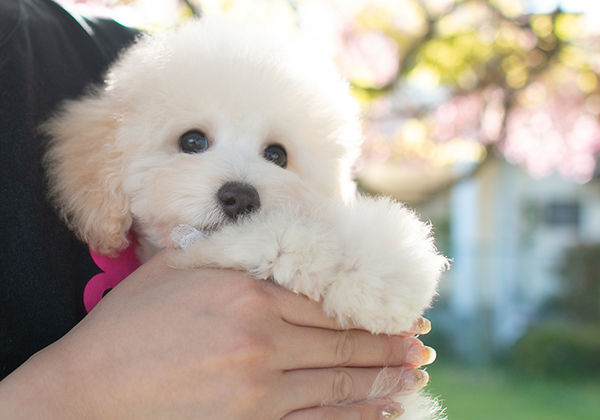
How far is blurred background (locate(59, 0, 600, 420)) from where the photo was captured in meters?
5.12

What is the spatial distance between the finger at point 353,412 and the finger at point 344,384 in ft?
0.06

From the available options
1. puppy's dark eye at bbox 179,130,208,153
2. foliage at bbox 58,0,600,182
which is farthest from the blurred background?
puppy's dark eye at bbox 179,130,208,153

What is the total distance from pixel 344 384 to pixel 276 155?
2.57 feet

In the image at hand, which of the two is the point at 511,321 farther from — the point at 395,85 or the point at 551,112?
the point at 395,85

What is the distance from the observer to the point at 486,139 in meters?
5.62

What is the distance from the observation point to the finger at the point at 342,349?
119 centimetres

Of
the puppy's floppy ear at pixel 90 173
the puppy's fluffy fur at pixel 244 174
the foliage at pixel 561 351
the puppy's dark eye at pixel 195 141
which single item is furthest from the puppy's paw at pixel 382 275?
the foliage at pixel 561 351

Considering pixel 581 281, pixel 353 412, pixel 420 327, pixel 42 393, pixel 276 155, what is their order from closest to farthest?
pixel 42 393, pixel 353 412, pixel 420 327, pixel 276 155, pixel 581 281

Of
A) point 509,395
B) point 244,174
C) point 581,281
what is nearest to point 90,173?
point 244,174

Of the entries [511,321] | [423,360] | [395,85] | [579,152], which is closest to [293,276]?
[423,360]

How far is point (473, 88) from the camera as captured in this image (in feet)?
17.6

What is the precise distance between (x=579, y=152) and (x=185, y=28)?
25.7ft

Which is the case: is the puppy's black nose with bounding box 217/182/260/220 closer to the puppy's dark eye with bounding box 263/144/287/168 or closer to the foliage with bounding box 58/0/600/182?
the puppy's dark eye with bounding box 263/144/287/168

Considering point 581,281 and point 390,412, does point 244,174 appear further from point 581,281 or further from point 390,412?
point 581,281
